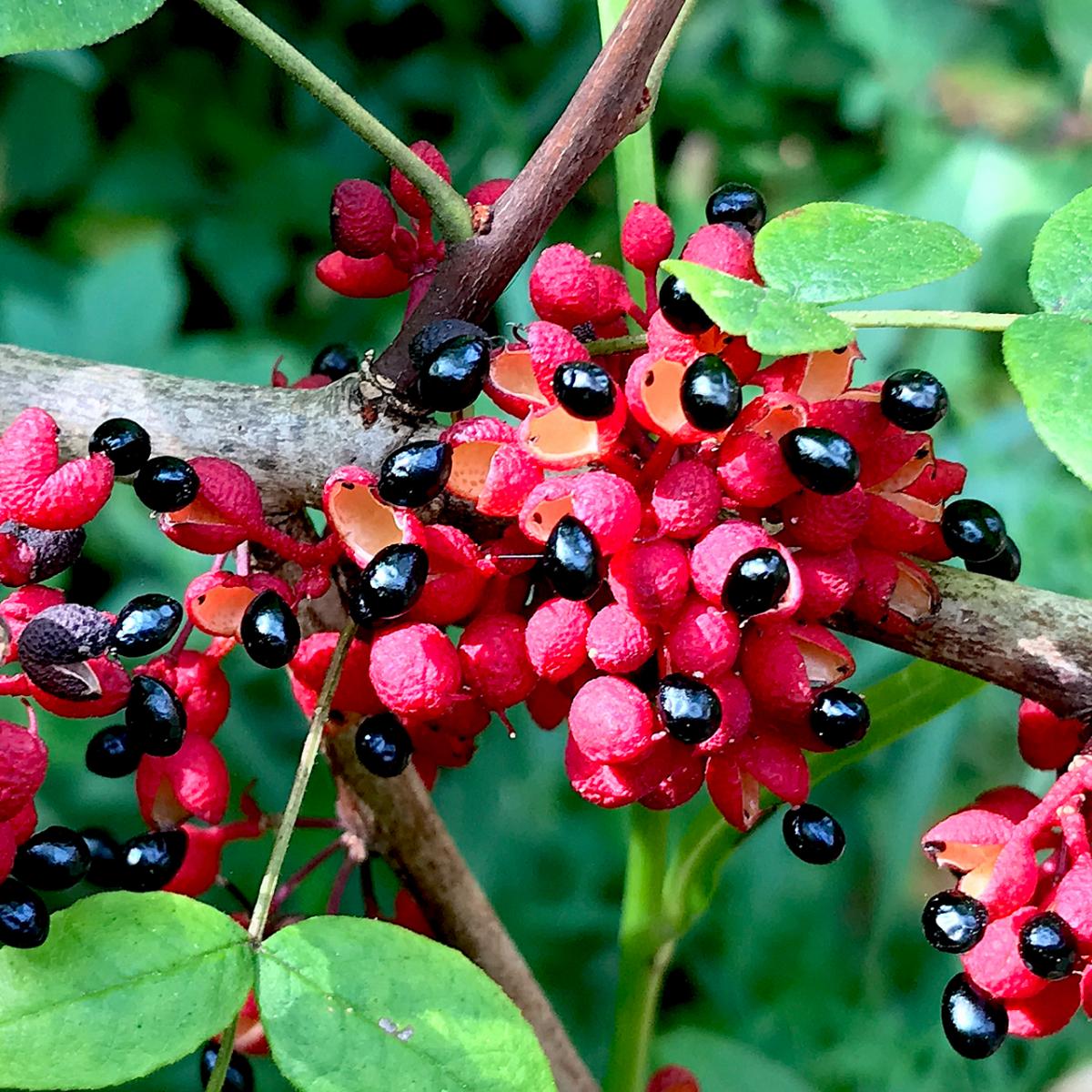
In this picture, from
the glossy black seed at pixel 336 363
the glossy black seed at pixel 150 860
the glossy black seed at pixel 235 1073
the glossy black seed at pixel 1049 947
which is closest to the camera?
the glossy black seed at pixel 1049 947

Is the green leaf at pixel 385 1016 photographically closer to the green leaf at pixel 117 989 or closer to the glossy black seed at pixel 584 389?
the green leaf at pixel 117 989

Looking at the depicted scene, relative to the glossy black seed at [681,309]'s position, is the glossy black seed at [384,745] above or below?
below

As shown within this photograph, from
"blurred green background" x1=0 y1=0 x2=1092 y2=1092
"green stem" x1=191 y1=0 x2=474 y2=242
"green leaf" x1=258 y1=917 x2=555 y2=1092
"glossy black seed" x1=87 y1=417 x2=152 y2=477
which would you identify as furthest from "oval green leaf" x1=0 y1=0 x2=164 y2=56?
"blurred green background" x1=0 y1=0 x2=1092 y2=1092

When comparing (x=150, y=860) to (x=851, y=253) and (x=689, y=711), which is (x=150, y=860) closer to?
(x=689, y=711)

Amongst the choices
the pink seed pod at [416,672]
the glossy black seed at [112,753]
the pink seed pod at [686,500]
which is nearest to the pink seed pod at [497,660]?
the pink seed pod at [416,672]

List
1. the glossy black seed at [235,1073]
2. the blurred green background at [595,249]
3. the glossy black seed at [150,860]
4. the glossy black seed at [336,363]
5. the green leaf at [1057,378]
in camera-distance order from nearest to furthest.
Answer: the green leaf at [1057,378]
the glossy black seed at [150,860]
the glossy black seed at [235,1073]
the glossy black seed at [336,363]
the blurred green background at [595,249]

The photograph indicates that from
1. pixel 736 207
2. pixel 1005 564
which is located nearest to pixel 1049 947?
pixel 1005 564

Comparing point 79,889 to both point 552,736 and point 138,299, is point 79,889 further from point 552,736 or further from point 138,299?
point 138,299
